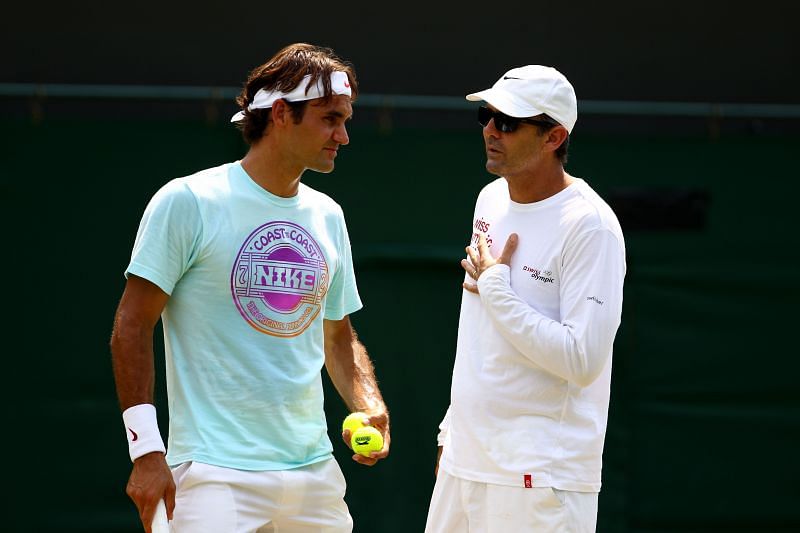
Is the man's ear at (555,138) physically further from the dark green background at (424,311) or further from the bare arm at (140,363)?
the dark green background at (424,311)

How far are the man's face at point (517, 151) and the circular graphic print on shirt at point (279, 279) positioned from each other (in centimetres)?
64

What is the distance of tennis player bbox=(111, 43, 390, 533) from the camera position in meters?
3.29

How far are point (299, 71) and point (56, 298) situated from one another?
2504mm

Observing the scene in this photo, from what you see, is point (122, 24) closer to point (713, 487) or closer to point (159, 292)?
point (159, 292)

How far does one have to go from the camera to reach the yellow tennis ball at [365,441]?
3617mm

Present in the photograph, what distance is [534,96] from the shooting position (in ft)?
12.4

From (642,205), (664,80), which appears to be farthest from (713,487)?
(664,80)

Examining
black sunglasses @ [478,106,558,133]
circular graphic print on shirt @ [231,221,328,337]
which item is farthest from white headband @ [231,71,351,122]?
black sunglasses @ [478,106,558,133]

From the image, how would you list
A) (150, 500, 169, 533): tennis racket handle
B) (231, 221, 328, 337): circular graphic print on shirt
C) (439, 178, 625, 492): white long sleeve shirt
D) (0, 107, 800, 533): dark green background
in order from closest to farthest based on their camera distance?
1. (150, 500, 169, 533): tennis racket handle
2. (231, 221, 328, 337): circular graphic print on shirt
3. (439, 178, 625, 492): white long sleeve shirt
4. (0, 107, 800, 533): dark green background

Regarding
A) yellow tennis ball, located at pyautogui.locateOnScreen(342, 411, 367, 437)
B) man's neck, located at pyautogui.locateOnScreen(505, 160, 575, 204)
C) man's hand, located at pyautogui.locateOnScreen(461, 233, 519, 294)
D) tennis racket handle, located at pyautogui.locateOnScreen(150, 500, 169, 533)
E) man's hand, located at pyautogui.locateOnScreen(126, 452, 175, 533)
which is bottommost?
tennis racket handle, located at pyautogui.locateOnScreen(150, 500, 169, 533)

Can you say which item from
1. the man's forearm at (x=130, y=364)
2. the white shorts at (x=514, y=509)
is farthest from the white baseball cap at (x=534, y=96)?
the man's forearm at (x=130, y=364)

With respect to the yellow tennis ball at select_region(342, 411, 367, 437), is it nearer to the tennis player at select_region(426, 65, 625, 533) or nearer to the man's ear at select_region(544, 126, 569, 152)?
the tennis player at select_region(426, 65, 625, 533)

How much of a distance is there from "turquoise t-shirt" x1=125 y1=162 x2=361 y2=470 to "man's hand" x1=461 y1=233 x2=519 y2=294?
1.80 ft

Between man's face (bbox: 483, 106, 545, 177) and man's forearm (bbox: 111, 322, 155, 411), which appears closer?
man's forearm (bbox: 111, 322, 155, 411)
